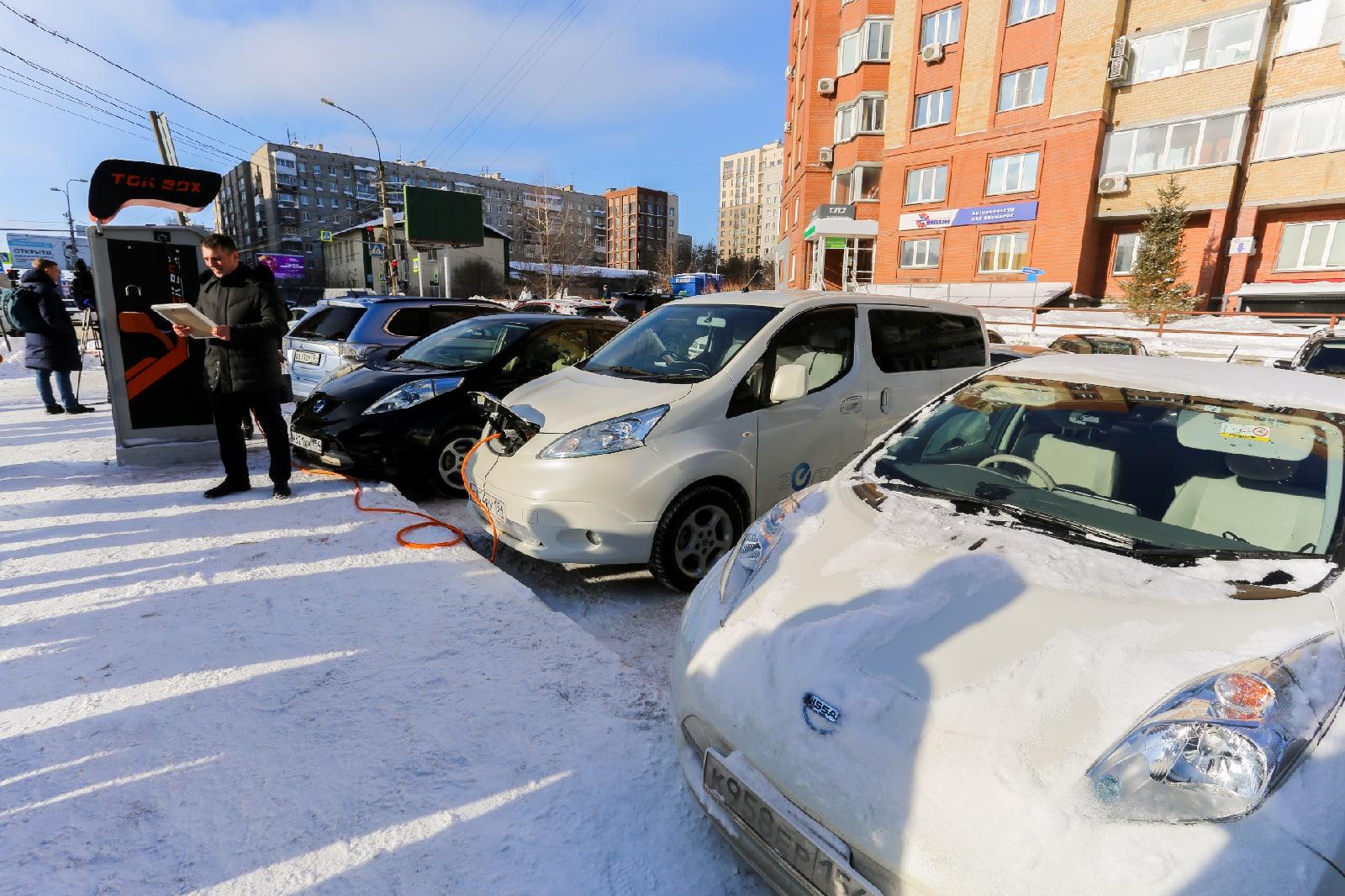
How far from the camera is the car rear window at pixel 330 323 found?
7727mm

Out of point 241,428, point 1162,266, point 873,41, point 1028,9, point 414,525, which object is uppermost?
point 873,41

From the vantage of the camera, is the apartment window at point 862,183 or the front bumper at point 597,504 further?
the apartment window at point 862,183

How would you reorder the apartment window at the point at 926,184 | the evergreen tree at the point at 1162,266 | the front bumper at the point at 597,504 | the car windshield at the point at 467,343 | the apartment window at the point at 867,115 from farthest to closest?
1. the apartment window at the point at 867,115
2. the apartment window at the point at 926,184
3. the evergreen tree at the point at 1162,266
4. the car windshield at the point at 467,343
5. the front bumper at the point at 597,504

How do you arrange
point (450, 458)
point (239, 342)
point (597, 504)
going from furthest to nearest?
point (450, 458) → point (239, 342) → point (597, 504)

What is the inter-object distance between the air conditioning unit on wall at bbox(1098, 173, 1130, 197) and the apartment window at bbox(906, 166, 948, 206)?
590cm

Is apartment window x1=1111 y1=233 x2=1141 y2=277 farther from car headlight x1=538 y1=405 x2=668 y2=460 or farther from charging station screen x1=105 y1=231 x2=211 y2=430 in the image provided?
charging station screen x1=105 y1=231 x2=211 y2=430

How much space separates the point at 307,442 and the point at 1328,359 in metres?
11.9

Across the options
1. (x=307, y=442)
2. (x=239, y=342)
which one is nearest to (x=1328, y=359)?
(x=307, y=442)

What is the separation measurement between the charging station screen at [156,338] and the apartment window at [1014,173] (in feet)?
96.5

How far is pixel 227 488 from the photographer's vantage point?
474 cm

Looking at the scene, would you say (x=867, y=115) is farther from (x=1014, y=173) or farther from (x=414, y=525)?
(x=414, y=525)

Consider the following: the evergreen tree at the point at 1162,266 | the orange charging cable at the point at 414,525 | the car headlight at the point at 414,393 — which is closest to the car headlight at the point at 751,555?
the orange charging cable at the point at 414,525

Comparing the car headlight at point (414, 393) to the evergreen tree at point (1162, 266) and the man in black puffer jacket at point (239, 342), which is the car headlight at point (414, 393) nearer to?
the man in black puffer jacket at point (239, 342)

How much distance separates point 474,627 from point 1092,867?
2559 mm
